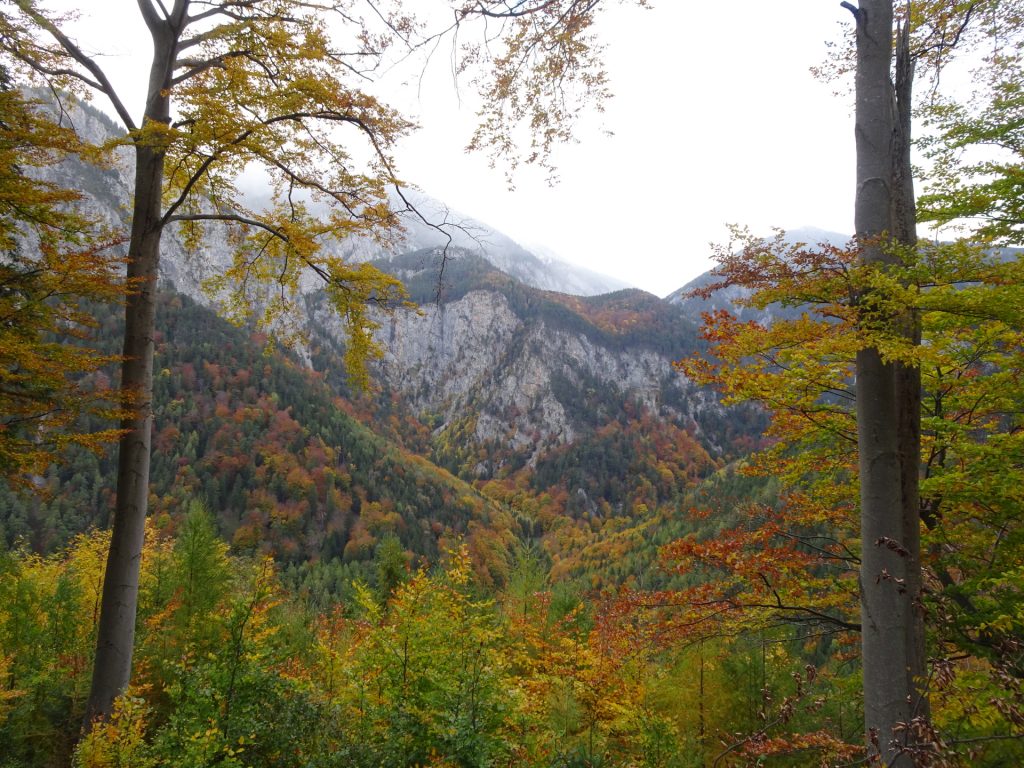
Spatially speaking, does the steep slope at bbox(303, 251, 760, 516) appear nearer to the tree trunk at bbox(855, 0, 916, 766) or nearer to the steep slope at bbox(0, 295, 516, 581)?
the steep slope at bbox(0, 295, 516, 581)

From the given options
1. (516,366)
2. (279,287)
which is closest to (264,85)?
(279,287)

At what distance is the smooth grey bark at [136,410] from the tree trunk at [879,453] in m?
5.52

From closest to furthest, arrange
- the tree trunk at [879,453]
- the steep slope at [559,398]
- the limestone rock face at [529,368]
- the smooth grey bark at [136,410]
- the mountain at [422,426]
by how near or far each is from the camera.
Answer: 1. the tree trunk at [879,453]
2. the smooth grey bark at [136,410]
3. the mountain at [422,426]
4. the steep slope at [559,398]
5. the limestone rock face at [529,368]

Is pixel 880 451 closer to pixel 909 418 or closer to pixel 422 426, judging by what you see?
pixel 909 418

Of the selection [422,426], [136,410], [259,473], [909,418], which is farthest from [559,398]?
[909,418]

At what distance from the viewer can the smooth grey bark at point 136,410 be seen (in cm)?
426

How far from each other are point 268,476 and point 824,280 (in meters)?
88.3

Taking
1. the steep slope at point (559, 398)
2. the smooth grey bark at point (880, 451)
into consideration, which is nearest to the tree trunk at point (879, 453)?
the smooth grey bark at point (880, 451)

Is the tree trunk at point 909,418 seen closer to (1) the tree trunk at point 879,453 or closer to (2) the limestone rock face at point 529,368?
(1) the tree trunk at point 879,453

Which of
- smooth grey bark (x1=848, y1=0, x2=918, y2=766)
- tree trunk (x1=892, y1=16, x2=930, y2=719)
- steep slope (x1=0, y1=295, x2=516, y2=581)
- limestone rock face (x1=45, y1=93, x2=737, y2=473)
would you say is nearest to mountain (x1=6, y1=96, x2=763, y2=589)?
steep slope (x1=0, y1=295, x2=516, y2=581)

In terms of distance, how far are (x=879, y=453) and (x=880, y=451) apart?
1cm

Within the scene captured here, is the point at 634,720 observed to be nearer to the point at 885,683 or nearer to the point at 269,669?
the point at 885,683

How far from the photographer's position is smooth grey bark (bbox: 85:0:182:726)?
14.0 feet

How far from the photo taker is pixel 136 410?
176 inches
